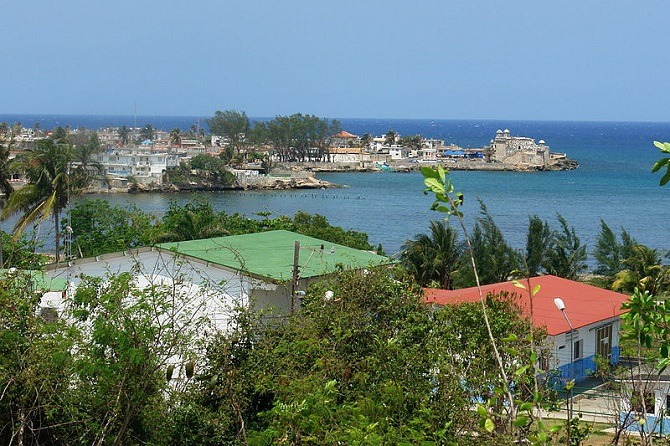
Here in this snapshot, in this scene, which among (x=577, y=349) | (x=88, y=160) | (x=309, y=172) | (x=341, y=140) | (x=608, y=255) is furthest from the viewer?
(x=341, y=140)

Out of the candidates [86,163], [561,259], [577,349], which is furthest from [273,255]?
[86,163]

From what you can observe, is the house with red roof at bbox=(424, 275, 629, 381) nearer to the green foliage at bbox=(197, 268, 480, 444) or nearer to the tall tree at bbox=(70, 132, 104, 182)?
the green foliage at bbox=(197, 268, 480, 444)

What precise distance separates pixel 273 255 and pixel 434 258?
786cm

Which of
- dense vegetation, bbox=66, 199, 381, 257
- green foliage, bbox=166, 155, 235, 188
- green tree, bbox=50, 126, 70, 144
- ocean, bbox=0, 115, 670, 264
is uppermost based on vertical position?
green tree, bbox=50, 126, 70, 144

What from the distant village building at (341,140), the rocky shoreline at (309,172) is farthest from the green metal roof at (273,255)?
the distant village building at (341,140)

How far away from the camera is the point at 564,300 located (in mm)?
14352

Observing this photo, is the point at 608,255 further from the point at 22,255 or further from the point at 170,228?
the point at 22,255

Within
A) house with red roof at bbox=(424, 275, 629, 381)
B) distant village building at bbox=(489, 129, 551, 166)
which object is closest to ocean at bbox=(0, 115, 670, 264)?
distant village building at bbox=(489, 129, 551, 166)

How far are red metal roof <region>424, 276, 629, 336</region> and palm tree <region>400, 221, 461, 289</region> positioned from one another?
141 inches

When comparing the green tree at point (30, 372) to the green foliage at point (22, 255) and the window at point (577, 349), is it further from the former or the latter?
the window at point (577, 349)

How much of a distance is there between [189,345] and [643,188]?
185 feet

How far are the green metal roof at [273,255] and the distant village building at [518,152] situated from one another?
63.9m

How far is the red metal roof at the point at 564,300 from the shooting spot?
41.3 feet

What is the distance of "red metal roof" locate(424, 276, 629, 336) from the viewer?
12.6 metres
